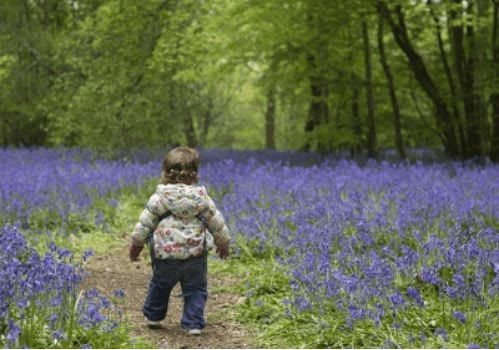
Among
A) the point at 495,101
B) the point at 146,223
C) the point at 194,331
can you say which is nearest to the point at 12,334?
the point at 146,223

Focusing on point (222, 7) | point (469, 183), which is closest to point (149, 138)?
point (222, 7)

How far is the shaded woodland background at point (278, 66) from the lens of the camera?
48.0 ft

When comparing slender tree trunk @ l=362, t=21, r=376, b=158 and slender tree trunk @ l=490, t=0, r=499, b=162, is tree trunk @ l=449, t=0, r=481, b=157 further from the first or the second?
slender tree trunk @ l=362, t=21, r=376, b=158

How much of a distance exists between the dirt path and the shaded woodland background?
24.3 ft

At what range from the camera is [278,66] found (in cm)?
1550

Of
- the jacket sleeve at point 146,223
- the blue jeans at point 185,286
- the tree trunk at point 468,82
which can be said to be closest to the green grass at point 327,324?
the blue jeans at point 185,286

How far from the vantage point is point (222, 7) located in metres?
15.7

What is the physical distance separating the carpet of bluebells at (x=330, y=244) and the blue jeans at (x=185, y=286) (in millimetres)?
348

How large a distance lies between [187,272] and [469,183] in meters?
5.74

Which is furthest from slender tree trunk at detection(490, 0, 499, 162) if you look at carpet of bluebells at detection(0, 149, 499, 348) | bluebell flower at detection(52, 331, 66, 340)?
bluebell flower at detection(52, 331, 66, 340)

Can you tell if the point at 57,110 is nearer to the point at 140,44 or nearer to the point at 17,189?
the point at 140,44

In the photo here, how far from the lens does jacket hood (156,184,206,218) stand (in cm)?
485

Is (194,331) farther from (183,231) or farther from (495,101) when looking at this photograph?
(495,101)

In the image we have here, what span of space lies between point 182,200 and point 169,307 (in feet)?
5.02
